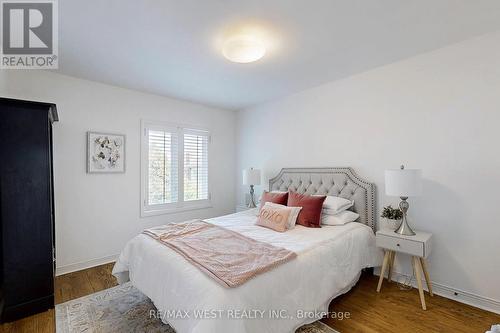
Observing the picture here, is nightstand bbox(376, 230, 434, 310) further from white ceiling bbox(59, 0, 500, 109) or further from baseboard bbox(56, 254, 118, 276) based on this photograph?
baseboard bbox(56, 254, 118, 276)

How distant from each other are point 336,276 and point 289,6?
227 centimetres

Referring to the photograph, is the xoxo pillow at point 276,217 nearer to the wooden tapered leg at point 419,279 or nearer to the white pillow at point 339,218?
the white pillow at point 339,218

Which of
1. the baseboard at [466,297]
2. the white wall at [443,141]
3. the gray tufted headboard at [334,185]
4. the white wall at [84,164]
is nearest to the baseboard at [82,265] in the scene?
the white wall at [84,164]

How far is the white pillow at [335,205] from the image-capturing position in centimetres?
276

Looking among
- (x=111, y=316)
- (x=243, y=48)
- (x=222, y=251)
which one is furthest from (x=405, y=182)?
(x=111, y=316)

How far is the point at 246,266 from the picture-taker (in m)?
1.62

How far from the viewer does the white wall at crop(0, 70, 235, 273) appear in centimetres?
288

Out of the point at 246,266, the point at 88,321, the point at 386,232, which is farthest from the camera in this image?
the point at 386,232

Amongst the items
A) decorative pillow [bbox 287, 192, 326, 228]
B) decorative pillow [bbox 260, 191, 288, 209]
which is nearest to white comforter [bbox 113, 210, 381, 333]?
decorative pillow [bbox 287, 192, 326, 228]

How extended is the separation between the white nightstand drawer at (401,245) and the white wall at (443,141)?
17.2 inches

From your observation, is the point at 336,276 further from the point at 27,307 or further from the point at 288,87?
the point at 27,307

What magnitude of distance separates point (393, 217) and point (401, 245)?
13.3 inches

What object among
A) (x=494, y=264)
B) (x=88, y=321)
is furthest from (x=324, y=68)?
(x=88, y=321)

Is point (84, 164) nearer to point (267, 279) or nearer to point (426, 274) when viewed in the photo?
point (267, 279)
